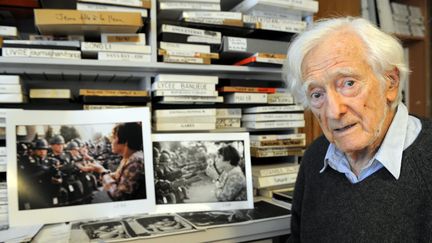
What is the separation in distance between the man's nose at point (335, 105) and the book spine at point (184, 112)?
559mm

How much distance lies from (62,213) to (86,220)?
0.07 metres

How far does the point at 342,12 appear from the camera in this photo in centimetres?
161

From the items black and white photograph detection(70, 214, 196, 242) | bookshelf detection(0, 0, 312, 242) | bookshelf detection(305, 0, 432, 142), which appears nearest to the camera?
black and white photograph detection(70, 214, 196, 242)

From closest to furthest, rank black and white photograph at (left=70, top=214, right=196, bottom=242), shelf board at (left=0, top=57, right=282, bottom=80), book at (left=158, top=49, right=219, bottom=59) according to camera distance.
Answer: black and white photograph at (left=70, top=214, right=196, bottom=242) < shelf board at (left=0, top=57, right=282, bottom=80) < book at (left=158, top=49, right=219, bottom=59)

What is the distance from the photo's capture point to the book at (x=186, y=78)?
4.04 ft

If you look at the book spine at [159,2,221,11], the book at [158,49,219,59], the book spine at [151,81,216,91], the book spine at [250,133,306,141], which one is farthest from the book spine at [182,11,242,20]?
the book spine at [250,133,306,141]

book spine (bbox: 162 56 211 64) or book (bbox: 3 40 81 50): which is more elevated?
book (bbox: 3 40 81 50)

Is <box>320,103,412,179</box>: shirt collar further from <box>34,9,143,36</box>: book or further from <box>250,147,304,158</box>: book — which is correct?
<box>34,9,143,36</box>: book

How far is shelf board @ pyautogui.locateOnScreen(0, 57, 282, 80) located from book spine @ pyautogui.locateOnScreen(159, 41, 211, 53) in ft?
0.18

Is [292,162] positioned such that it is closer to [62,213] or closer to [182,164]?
[182,164]

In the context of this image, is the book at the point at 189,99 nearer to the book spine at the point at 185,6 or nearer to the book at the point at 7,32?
the book spine at the point at 185,6

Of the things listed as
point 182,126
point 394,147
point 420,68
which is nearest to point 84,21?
point 182,126

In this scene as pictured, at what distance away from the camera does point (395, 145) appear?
0.81 m

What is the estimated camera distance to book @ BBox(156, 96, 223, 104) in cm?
124
